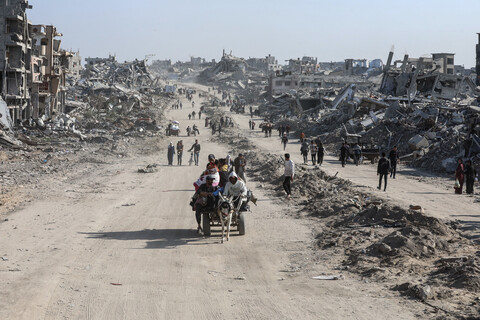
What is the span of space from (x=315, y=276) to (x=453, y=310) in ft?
9.52

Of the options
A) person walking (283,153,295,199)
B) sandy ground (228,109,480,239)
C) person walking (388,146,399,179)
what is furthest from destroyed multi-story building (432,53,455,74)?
person walking (283,153,295,199)

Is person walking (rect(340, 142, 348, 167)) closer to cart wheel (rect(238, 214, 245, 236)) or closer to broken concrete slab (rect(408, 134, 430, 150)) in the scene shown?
broken concrete slab (rect(408, 134, 430, 150))

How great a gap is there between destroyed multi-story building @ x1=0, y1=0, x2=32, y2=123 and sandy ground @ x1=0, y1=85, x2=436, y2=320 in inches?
1216

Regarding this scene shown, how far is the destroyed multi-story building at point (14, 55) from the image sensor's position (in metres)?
48.8

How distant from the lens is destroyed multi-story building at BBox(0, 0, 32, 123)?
160 ft

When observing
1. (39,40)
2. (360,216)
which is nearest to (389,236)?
(360,216)

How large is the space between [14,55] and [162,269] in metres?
43.0

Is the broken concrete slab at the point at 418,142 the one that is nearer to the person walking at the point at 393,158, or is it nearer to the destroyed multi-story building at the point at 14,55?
the person walking at the point at 393,158

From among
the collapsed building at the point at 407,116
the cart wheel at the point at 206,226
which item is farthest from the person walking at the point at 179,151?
the cart wheel at the point at 206,226

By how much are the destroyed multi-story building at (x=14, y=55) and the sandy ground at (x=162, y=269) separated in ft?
101

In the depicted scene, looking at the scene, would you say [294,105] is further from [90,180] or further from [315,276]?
[315,276]

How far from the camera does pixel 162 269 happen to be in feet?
39.6

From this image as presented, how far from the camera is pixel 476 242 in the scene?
13.9m

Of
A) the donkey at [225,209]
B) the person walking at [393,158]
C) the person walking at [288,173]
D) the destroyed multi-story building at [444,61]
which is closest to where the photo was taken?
the donkey at [225,209]
